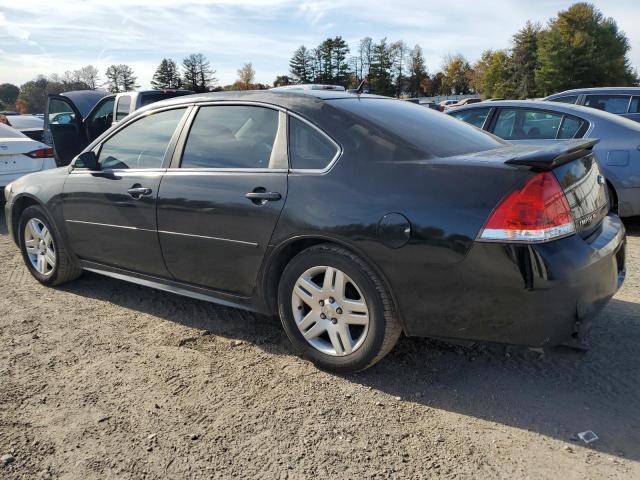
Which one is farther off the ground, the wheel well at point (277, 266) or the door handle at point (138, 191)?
the door handle at point (138, 191)

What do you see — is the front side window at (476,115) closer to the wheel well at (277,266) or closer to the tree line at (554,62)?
the wheel well at (277,266)

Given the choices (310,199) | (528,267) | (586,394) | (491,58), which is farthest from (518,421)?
(491,58)

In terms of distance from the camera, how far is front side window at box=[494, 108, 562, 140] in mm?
6199

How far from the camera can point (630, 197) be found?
5.73 m

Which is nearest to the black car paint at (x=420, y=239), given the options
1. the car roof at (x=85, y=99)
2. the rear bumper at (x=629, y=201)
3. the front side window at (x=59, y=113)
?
the rear bumper at (x=629, y=201)

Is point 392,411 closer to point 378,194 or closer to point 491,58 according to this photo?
point 378,194

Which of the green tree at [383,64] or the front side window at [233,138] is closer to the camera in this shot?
the front side window at [233,138]

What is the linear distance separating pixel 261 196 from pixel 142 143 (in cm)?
133

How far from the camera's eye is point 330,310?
2.98m

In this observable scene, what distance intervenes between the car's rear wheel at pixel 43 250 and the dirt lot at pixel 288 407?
2.43 ft

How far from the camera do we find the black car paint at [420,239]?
248cm

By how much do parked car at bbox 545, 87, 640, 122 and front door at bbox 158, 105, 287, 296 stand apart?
684 centimetres

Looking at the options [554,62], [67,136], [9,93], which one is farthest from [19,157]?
[9,93]

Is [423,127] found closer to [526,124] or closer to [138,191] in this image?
[138,191]
